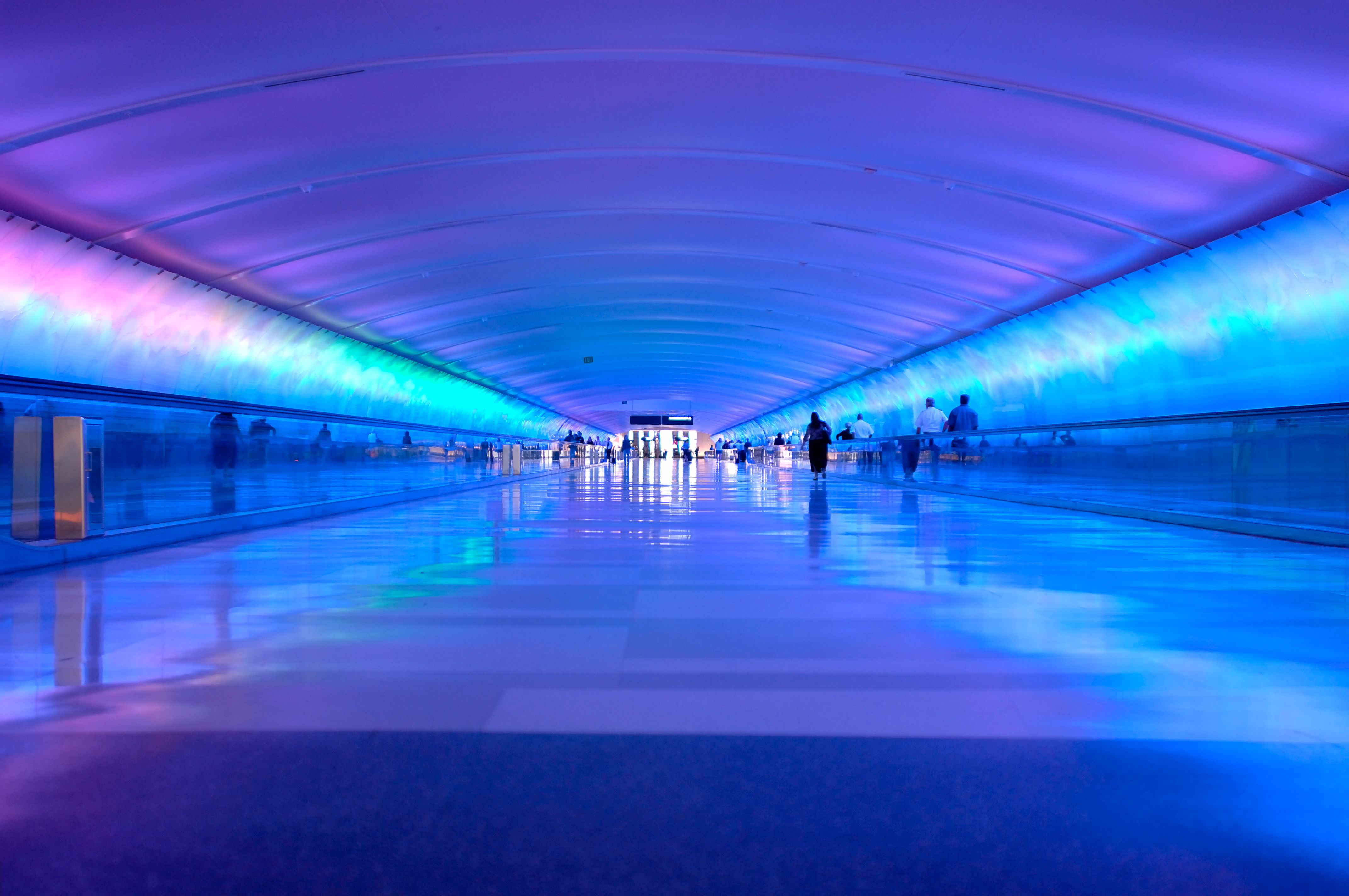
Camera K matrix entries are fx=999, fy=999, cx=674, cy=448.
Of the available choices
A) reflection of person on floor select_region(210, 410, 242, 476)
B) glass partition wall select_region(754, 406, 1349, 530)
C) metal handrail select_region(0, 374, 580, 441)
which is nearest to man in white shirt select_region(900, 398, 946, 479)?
glass partition wall select_region(754, 406, 1349, 530)

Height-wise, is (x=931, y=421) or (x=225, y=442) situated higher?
(x=931, y=421)

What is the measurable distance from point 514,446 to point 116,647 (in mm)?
23753

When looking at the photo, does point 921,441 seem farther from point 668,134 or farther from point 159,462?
point 159,462

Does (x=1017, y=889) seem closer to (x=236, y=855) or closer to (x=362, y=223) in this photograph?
(x=236, y=855)

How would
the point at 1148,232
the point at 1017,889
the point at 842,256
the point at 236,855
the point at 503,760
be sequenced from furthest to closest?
the point at 842,256 < the point at 1148,232 < the point at 503,760 < the point at 236,855 < the point at 1017,889

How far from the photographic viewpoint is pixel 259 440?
1016 centimetres

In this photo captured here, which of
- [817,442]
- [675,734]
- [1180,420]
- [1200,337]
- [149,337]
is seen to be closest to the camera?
[675,734]

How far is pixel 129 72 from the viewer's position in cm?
1038

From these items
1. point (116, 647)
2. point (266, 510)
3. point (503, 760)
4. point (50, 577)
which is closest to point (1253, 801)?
point (503, 760)

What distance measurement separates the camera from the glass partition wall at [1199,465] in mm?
8273

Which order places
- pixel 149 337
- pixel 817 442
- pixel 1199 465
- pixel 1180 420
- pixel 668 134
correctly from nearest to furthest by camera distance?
pixel 1199 465, pixel 1180 420, pixel 668 134, pixel 149 337, pixel 817 442

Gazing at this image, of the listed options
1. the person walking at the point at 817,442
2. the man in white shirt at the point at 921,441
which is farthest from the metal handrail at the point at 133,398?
the person walking at the point at 817,442

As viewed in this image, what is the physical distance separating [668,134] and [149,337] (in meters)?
12.6

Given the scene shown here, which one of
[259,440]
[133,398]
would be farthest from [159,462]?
[259,440]
